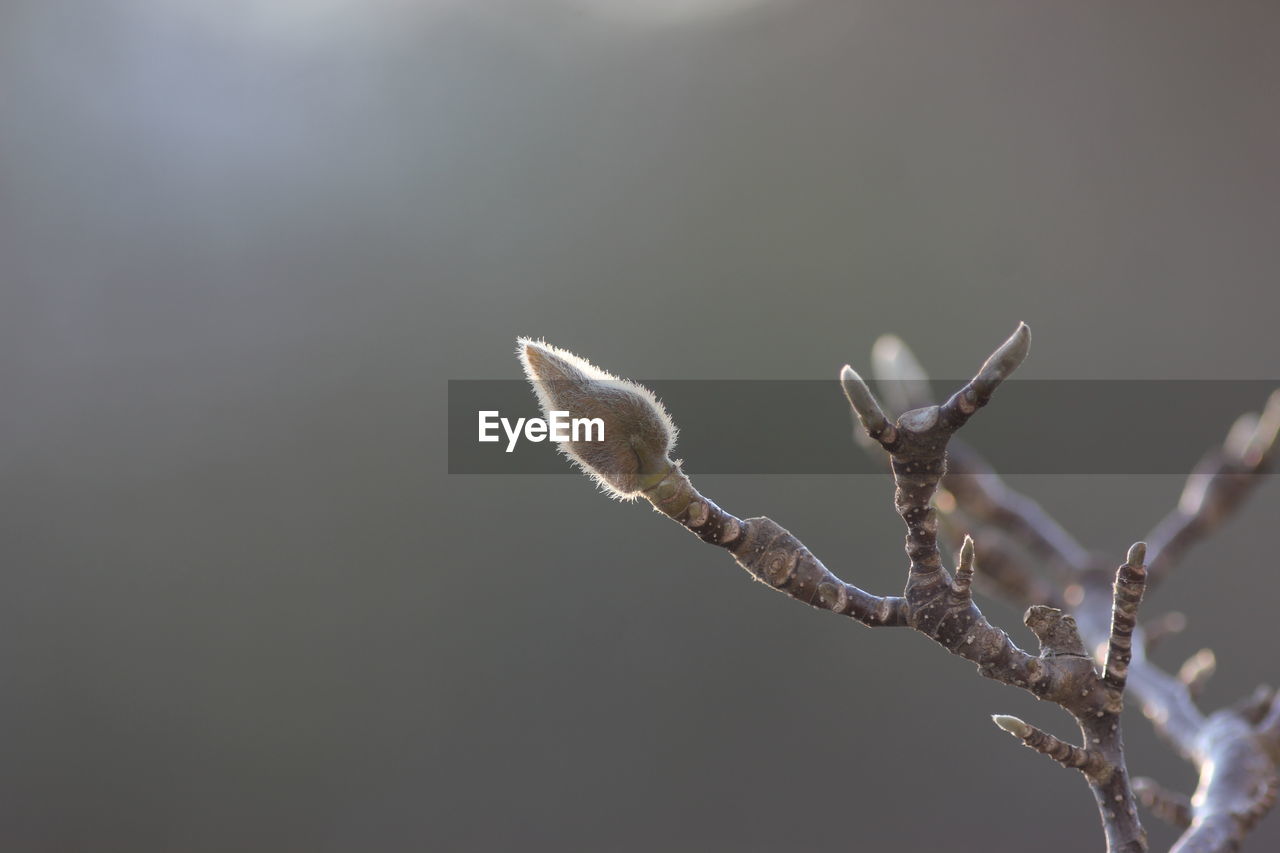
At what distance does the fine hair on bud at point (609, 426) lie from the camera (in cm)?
39

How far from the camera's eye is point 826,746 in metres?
2.63

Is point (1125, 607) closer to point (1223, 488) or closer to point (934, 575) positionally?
point (934, 575)

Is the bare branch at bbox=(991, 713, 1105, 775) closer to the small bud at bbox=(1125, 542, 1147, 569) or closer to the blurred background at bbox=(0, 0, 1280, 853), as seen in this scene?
the small bud at bbox=(1125, 542, 1147, 569)

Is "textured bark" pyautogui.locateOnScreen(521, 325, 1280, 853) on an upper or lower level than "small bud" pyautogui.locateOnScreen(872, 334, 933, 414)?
lower
